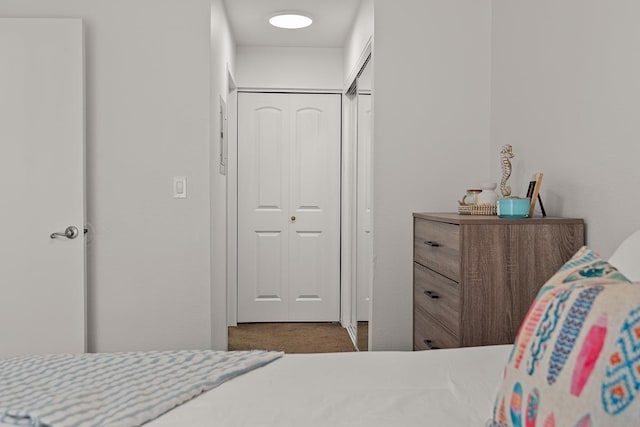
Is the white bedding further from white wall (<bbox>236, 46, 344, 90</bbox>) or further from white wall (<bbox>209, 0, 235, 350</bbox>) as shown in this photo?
white wall (<bbox>236, 46, 344, 90</bbox>)

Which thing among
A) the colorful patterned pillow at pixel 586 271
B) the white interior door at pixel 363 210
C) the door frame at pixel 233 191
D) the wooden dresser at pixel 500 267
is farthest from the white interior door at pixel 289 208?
the colorful patterned pillow at pixel 586 271

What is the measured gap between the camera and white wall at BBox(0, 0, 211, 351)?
10.4 ft

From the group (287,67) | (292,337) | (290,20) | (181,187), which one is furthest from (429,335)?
(287,67)

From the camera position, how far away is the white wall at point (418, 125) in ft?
10.6

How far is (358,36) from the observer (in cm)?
389

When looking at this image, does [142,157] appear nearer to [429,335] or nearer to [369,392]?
[429,335]

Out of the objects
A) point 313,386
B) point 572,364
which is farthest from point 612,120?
point 572,364

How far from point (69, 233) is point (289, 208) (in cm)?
222

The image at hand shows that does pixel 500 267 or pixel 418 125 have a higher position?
pixel 418 125

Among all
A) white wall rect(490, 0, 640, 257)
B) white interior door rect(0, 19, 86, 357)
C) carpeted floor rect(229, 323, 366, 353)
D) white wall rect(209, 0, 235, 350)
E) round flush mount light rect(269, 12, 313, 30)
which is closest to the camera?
white wall rect(490, 0, 640, 257)

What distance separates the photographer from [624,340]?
2.31 feet

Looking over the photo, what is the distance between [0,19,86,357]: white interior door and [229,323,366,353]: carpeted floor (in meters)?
1.54

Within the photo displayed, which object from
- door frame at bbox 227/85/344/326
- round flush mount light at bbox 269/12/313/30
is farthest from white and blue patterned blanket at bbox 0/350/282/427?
door frame at bbox 227/85/344/326

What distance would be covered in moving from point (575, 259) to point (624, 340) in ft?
1.13
